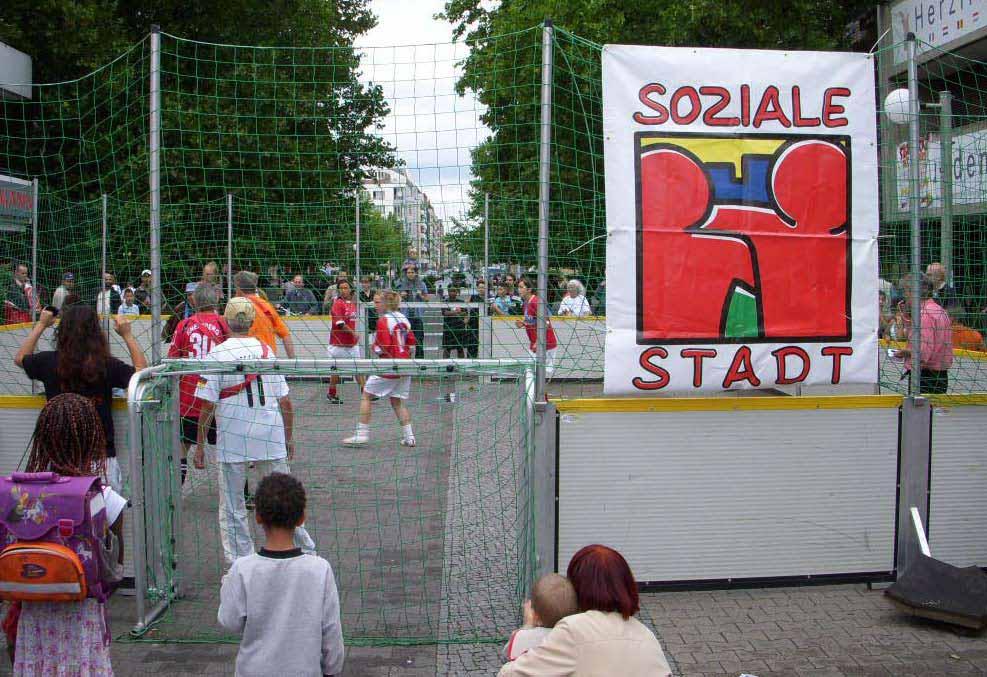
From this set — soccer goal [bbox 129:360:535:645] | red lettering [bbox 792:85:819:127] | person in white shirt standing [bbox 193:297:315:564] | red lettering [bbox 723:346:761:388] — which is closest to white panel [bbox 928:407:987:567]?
red lettering [bbox 723:346:761:388]

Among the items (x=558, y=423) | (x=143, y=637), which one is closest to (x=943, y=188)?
(x=558, y=423)

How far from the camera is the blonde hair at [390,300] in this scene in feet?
33.7

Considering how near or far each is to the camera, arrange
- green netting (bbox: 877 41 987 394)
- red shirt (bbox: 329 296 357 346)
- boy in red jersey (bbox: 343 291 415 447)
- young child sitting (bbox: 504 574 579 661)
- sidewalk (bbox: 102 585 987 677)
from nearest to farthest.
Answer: young child sitting (bbox: 504 574 579 661) < sidewalk (bbox: 102 585 987 677) < green netting (bbox: 877 41 987 394) < boy in red jersey (bbox: 343 291 415 447) < red shirt (bbox: 329 296 357 346)

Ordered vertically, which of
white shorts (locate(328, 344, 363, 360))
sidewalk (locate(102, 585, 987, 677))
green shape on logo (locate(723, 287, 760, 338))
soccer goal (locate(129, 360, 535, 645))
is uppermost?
green shape on logo (locate(723, 287, 760, 338))

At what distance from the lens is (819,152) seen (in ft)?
17.9

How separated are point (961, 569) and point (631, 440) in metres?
1.97

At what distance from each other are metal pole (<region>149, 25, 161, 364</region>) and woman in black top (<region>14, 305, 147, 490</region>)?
26 cm

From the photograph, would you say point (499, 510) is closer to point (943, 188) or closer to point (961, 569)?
point (961, 569)

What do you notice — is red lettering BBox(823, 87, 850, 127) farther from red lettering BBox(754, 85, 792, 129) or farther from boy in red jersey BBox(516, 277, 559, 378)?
boy in red jersey BBox(516, 277, 559, 378)

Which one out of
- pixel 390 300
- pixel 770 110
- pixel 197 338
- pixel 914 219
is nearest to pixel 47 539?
pixel 197 338

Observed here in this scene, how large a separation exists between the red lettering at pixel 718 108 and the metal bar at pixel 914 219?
1163 millimetres

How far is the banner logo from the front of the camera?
17.2ft

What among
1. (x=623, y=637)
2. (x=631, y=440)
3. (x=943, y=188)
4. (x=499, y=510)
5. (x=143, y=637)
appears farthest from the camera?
(x=499, y=510)

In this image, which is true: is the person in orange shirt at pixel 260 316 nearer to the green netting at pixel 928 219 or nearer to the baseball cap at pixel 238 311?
the baseball cap at pixel 238 311
